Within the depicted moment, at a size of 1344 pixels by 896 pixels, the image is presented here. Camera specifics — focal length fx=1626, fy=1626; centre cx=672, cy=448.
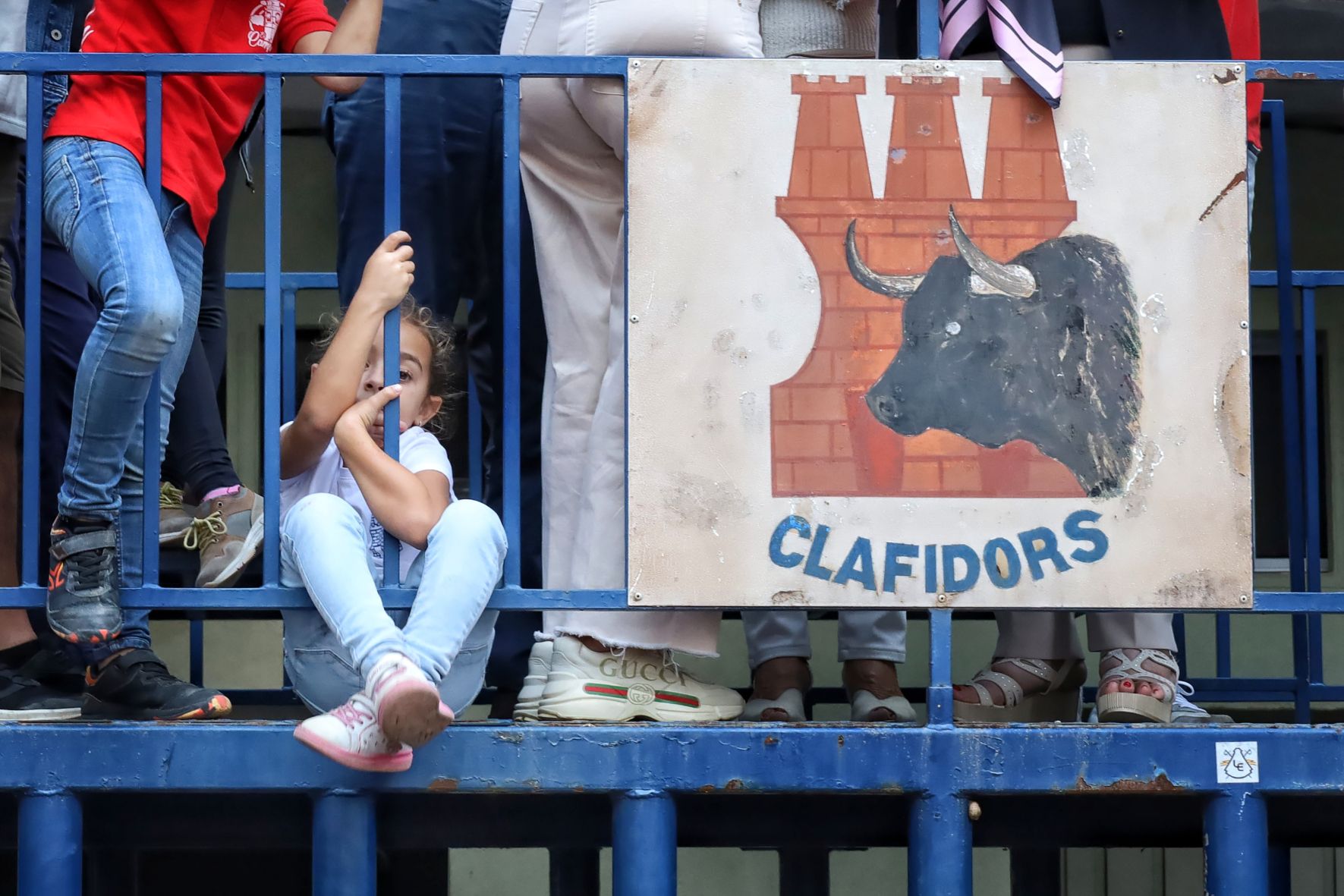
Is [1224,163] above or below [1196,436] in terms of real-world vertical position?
above

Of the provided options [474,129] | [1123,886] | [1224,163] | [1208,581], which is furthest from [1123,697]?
[1123,886]

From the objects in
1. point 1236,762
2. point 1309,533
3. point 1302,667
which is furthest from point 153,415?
point 1309,533

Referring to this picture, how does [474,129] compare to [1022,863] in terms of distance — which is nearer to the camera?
[474,129]

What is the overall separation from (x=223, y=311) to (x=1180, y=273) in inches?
A: 78.5

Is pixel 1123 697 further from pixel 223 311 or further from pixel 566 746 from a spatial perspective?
pixel 223 311

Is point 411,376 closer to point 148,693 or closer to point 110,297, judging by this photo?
point 110,297

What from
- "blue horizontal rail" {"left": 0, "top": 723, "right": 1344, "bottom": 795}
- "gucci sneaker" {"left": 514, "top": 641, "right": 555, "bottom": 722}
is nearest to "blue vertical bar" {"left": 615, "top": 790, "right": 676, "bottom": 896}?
"blue horizontal rail" {"left": 0, "top": 723, "right": 1344, "bottom": 795}

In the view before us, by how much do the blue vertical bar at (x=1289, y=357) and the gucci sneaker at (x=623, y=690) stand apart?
1.13 metres

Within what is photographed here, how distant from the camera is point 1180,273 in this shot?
2.58 meters

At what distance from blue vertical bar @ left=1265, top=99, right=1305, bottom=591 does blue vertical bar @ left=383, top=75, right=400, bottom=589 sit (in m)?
1.52

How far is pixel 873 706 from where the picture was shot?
292 cm

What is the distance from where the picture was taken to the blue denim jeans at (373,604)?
96.2 inches

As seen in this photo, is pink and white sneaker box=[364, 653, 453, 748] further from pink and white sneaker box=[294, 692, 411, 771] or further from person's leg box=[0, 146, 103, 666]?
person's leg box=[0, 146, 103, 666]

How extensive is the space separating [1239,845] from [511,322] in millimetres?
1396
